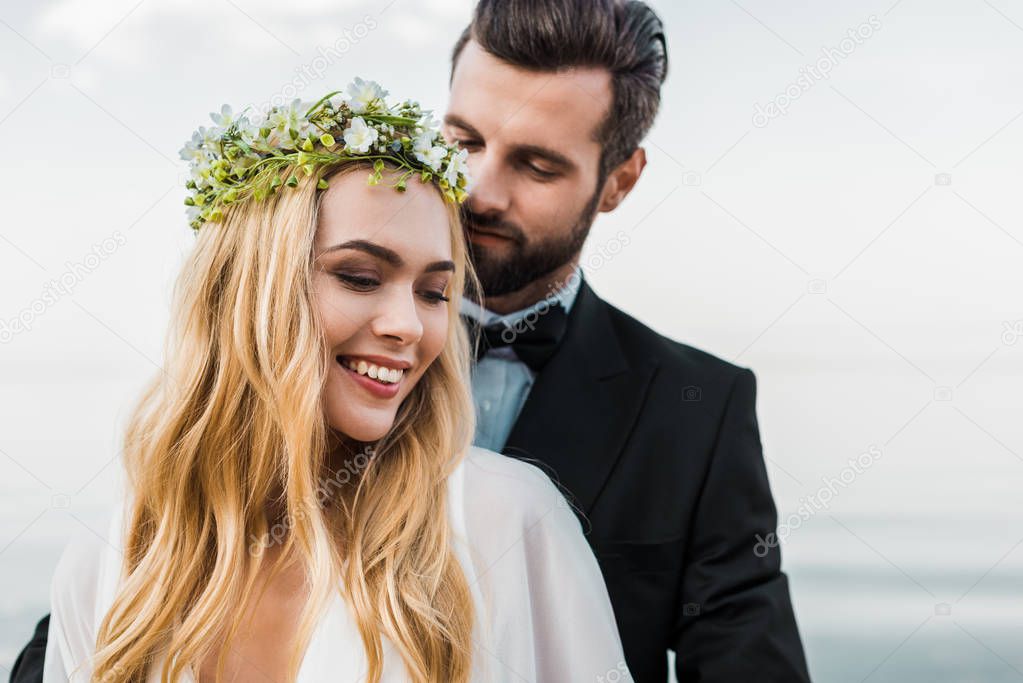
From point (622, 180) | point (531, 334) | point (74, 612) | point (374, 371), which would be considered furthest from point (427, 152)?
point (74, 612)

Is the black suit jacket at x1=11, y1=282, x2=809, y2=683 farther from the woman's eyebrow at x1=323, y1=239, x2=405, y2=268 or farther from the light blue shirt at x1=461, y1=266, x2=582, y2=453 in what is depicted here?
the woman's eyebrow at x1=323, y1=239, x2=405, y2=268

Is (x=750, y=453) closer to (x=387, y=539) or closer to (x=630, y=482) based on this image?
(x=630, y=482)

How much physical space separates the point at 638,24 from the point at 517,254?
907 millimetres

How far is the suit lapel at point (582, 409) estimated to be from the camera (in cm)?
316

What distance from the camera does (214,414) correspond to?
260cm

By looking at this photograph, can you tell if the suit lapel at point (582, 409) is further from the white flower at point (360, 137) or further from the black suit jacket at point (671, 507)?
the white flower at point (360, 137)

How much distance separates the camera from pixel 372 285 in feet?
8.13

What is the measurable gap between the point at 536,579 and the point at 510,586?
103mm

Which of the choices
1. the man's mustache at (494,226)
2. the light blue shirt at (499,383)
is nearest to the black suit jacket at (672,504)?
the light blue shirt at (499,383)

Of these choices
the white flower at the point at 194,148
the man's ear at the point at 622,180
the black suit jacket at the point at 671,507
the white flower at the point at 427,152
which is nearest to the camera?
the white flower at the point at 427,152

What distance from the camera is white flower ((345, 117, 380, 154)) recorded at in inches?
97.6

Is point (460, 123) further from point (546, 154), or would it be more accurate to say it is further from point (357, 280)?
point (357, 280)

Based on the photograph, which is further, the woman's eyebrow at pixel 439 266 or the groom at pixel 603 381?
the groom at pixel 603 381

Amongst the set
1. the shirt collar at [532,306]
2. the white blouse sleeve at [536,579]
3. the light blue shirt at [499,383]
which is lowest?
the white blouse sleeve at [536,579]
